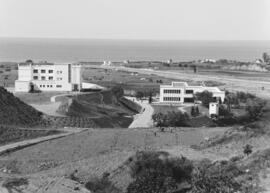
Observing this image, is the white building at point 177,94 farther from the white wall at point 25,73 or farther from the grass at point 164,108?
the white wall at point 25,73

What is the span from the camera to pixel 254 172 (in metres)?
18.4

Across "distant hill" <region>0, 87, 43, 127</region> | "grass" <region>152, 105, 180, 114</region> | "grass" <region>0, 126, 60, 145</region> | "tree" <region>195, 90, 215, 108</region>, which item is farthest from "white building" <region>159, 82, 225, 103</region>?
"grass" <region>0, 126, 60, 145</region>

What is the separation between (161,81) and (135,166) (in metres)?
59.7

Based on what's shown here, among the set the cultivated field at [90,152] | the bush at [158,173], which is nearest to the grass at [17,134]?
the cultivated field at [90,152]

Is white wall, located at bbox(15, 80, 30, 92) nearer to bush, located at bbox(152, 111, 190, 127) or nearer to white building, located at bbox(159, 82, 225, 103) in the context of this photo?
white building, located at bbox(159, 82, 225, 103)

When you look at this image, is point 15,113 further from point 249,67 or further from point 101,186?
point 249,67

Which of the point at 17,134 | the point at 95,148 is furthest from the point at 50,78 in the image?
the point at 95,148

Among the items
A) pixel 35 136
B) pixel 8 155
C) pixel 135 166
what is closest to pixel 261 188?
pixel 135 166

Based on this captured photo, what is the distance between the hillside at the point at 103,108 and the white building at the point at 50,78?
343 centimetres

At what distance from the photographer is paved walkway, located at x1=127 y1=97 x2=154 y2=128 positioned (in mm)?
44206

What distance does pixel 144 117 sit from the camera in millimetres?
48000

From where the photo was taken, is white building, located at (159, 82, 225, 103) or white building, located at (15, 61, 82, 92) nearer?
white building, located at (15, 61, 82, 92)

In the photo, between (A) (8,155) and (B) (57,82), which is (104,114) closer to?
(B) (57,82)

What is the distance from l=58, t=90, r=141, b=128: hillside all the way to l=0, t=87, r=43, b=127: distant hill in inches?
133
